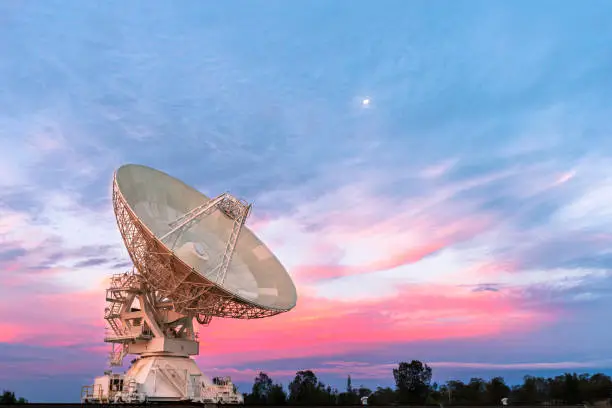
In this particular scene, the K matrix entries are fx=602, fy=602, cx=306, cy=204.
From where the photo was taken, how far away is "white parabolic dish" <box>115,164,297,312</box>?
1517 inches

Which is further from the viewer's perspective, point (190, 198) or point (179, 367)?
point (190, 198)

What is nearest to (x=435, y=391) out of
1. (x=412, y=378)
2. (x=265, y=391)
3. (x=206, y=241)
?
(x=412, y=378)

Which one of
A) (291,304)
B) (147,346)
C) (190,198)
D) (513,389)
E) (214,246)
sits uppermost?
(190,198)

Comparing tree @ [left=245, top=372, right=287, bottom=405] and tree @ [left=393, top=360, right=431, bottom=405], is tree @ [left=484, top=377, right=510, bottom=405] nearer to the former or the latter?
tree @ [left=393, top=360, right=431, bottom=405]

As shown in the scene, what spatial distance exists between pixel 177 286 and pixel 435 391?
227ft

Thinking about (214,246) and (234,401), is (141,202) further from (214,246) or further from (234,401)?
(234,401)

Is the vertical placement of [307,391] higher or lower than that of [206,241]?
lower

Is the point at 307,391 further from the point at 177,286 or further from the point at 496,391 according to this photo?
the point at 177,286

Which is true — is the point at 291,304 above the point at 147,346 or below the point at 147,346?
above

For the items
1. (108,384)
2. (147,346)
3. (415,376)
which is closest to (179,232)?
(147,346)

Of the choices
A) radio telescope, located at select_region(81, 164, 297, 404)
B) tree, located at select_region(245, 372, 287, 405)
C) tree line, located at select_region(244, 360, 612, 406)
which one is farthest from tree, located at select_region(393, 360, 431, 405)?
radio telescope, located at select_region(81, 164, 297, 404)

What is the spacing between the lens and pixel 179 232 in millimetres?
40531

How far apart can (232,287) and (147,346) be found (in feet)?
25.0

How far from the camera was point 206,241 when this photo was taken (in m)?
42.4
